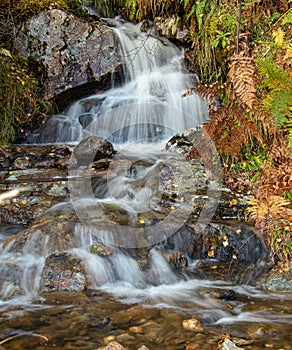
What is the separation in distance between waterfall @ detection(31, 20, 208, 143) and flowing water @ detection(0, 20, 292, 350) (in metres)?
0.83

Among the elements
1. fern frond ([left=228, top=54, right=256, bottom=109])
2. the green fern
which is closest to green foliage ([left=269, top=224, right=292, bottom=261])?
the green fern

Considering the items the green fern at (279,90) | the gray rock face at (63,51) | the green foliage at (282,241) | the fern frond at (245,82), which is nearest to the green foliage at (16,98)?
the gray rock face at (63,51)

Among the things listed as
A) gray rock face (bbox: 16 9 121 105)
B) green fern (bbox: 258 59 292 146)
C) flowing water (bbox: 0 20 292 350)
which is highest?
gray rock face (bbox: 16 9 121 105)

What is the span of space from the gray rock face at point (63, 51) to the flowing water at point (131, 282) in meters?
1.99

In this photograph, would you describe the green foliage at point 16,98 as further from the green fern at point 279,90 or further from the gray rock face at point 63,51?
the green fern at point 279,90

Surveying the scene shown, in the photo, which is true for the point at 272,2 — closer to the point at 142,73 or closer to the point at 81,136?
the point at 142,73

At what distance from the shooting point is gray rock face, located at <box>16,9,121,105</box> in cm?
762

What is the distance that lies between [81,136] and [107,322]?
4.96 m

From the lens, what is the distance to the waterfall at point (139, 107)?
7.42 meters

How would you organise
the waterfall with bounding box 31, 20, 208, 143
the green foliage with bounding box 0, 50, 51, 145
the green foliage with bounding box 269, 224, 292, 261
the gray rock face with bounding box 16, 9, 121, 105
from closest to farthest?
the green foliage with bounding box 269, 224, 292, 261 < the green foliage with bounding box 0, 50, 51, 145 < the waterfall with bounding box 31, 20, 208, 143 < the gray rock face with bounding box 16, 9, 121, 105

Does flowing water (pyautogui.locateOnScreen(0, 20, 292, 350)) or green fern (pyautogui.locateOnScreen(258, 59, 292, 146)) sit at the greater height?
green fern (pyautogui.locateOnScreen(258, 59, 292, 146))

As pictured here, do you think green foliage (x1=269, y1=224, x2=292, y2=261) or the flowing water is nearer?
the flowing water

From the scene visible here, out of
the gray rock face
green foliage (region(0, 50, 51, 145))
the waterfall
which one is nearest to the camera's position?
green foliage (region(0, 50, 51, 145))

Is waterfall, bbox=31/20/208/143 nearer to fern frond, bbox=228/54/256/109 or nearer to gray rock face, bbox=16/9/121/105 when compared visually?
gray rock face, bbox=16/9/121/105
